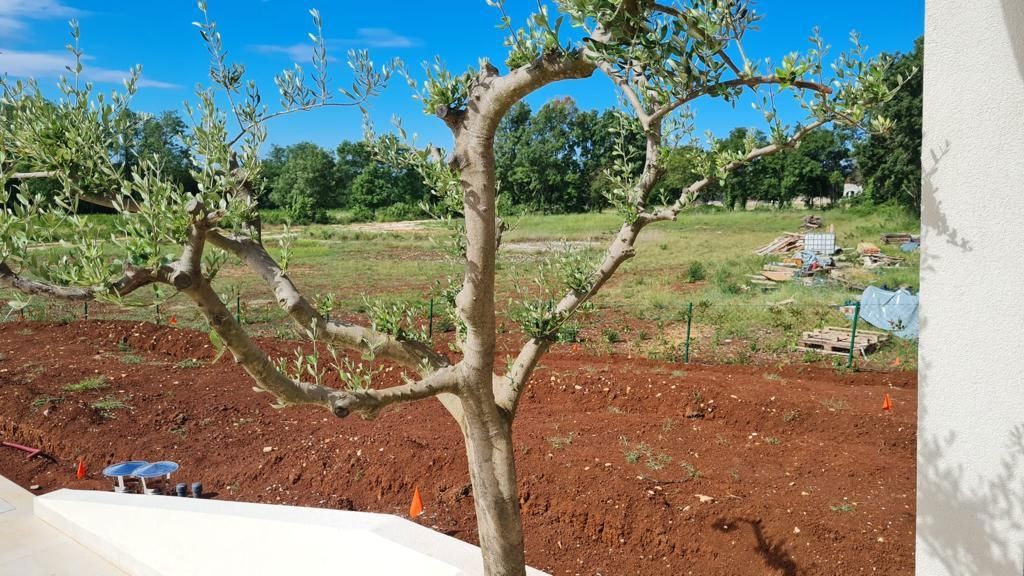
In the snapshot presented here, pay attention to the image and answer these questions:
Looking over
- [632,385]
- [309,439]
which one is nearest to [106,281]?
[309,439]

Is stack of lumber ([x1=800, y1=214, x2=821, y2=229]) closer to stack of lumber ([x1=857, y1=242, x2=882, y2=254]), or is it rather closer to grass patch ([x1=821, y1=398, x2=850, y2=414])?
stack of lumber ([x1=857, y1=242, x2=882, y2=254])

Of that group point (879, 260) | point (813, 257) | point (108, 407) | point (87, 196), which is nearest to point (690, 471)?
point (87, 196)

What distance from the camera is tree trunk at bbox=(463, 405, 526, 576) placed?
141 inches

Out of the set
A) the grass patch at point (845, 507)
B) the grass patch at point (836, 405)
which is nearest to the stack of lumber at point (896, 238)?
the grass patch at point (836, 405)

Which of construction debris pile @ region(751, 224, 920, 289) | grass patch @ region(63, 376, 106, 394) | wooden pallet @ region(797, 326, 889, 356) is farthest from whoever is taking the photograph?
construction debris pile @ region(751, 224, 920, 289)

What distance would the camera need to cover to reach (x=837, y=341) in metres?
11.7

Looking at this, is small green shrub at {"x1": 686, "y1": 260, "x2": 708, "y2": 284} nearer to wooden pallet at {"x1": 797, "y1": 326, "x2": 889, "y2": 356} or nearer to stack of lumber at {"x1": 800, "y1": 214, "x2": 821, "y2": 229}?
wooden pallet at {"x1": 797, "y1": 326, "x2": 889, "y2": 356}

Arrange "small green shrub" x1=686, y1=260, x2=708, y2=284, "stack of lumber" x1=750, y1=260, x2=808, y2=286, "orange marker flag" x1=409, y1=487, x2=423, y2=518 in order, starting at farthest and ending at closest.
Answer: "small green shrub" x1=686, y1=260, x2=708, y2=284 < "stack of lumber" x1=750, y1=260, x2=808, y2=286 < "orange marker flag" x1=409, y1=487, x2=423, y2=518

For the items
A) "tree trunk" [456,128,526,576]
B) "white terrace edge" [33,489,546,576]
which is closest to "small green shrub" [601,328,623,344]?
"white terrace edge" [33,489,546,576]

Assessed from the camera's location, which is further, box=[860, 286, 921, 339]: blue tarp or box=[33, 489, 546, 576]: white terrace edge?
box=[860, 286, 921, 339]: blue tarp

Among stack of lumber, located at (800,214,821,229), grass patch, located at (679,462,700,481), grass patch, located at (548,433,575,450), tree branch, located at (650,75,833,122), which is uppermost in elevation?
tree branch, located at (650,75,833,122)

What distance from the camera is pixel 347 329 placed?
3396mm

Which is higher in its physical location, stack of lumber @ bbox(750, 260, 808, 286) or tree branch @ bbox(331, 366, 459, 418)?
tree branch @ bbox(331, 366, 459, 418)

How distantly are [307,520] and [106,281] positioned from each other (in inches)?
121
